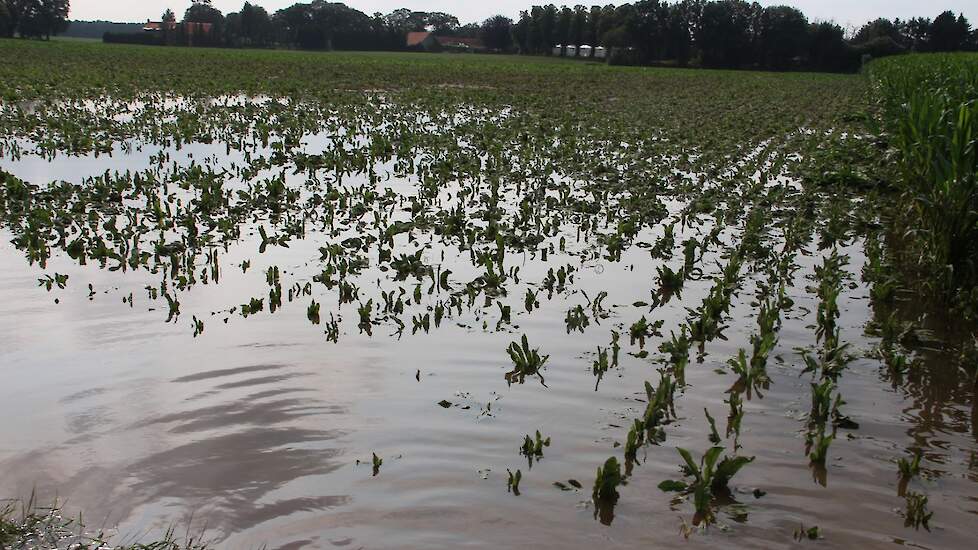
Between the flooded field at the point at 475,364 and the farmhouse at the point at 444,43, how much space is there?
12425 centimetres

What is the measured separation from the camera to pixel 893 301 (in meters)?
8.32

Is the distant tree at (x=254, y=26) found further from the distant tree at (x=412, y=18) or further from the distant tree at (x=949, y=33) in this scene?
the distant tree at (x=949, y=33)

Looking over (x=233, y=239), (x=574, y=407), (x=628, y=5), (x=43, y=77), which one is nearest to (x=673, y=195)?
(x=233, y=239)

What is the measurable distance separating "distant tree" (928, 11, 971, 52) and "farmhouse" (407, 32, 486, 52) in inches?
2456

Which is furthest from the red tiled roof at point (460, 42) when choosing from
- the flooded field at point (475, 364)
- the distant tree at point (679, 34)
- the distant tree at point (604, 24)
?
the flooded field at point (475, 364)

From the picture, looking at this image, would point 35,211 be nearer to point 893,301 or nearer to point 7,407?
point 7,407

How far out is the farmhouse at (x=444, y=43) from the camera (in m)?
135

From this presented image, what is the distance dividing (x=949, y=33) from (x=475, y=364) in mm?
117324

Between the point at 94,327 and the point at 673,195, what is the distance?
9109mm

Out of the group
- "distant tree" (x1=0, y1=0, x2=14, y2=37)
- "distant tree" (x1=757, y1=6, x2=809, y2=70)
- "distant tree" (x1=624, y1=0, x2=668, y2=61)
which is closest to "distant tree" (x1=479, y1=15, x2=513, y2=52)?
"distant tree" (x1=624, y1=0, x2=668, y2=61)

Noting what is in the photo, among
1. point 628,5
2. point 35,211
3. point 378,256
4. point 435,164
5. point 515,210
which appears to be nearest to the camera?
point 378,256

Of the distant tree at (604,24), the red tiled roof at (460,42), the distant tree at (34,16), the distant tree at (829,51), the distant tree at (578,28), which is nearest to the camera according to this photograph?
the distant tree at (829,51)

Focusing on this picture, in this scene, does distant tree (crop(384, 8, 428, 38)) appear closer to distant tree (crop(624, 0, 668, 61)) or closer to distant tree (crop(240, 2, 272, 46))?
distant tree (crop(240, 2, 272, 46))

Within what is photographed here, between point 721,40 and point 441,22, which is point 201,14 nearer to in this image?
point 441,22
